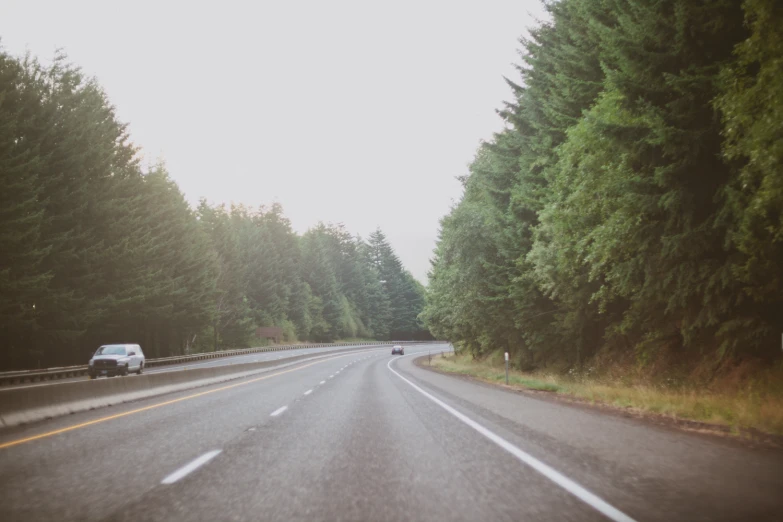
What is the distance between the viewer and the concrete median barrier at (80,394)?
1073 centimetres

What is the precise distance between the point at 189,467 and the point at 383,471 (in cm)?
227

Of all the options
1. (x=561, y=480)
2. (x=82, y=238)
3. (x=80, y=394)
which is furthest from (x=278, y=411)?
(x=82, y=238)

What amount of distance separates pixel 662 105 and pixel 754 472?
10.2m

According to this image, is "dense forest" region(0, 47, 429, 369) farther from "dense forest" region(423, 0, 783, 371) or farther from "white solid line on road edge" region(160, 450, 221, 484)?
"dense forest" region(423, 0, 783, 371)

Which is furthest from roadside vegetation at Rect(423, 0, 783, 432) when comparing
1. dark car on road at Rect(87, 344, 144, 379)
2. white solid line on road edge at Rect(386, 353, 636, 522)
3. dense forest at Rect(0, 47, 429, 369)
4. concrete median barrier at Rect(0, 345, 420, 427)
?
dense forest at Rect(0, 47, 429, 369)

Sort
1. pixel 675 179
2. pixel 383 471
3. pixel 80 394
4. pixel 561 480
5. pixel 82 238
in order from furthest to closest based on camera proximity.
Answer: pixel 82 238
pixel 80 394
pixel 675 179
pixel 383 471
pixel 561 480

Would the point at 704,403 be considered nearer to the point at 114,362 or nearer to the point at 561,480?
the point at 561,480

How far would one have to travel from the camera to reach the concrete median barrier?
10734 millimetres

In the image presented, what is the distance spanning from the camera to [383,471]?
620cm

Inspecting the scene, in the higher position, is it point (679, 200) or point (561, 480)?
point (679, 200)

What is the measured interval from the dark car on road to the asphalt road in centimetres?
2064

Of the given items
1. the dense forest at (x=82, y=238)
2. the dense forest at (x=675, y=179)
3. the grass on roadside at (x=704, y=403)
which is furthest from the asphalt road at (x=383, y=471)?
the dense forest at (x=82, y=238)

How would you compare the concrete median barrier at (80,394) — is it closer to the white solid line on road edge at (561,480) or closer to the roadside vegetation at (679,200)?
the white solid line on road edge at (561,480)

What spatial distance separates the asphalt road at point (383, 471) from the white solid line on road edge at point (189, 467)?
0.07 feet
